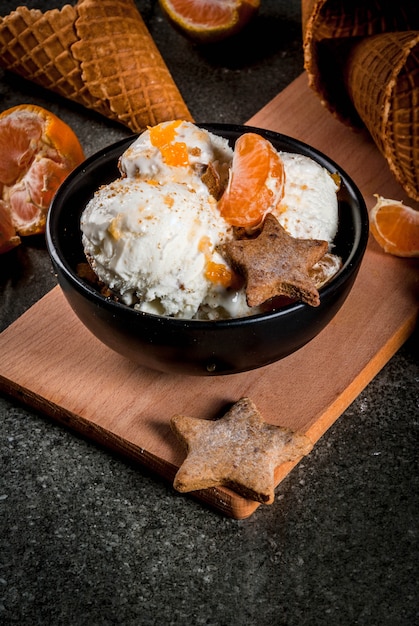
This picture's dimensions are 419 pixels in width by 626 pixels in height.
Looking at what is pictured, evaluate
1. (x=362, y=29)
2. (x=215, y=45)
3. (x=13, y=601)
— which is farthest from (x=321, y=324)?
(x=215, y=45)

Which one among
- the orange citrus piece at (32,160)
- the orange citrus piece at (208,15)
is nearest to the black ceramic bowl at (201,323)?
the orange citrus piece at (32,160)

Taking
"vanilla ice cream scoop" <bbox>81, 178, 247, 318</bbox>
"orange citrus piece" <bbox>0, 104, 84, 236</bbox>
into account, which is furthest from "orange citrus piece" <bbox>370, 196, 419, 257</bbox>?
"orange citrus piece" <bbox>0, 104, 84, 236</bbox>

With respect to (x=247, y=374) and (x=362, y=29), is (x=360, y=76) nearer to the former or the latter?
(x=362, y=29)

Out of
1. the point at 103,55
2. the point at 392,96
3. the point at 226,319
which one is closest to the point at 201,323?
the point at 226,319

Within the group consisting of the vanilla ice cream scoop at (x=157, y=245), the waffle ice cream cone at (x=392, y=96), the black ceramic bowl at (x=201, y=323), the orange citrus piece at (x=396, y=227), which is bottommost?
the orange citrus piece at (x=396, y=227)

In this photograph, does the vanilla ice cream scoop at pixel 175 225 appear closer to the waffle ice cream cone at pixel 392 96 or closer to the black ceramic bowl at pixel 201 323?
the black ceramic bowl at pixel 201 323

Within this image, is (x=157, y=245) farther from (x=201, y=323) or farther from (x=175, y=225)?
(x=201, y=323)

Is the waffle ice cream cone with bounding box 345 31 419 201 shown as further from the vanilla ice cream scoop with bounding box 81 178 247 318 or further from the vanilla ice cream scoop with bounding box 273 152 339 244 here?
the vanilla ice cream scoop with bounding box 81 178 247 318
